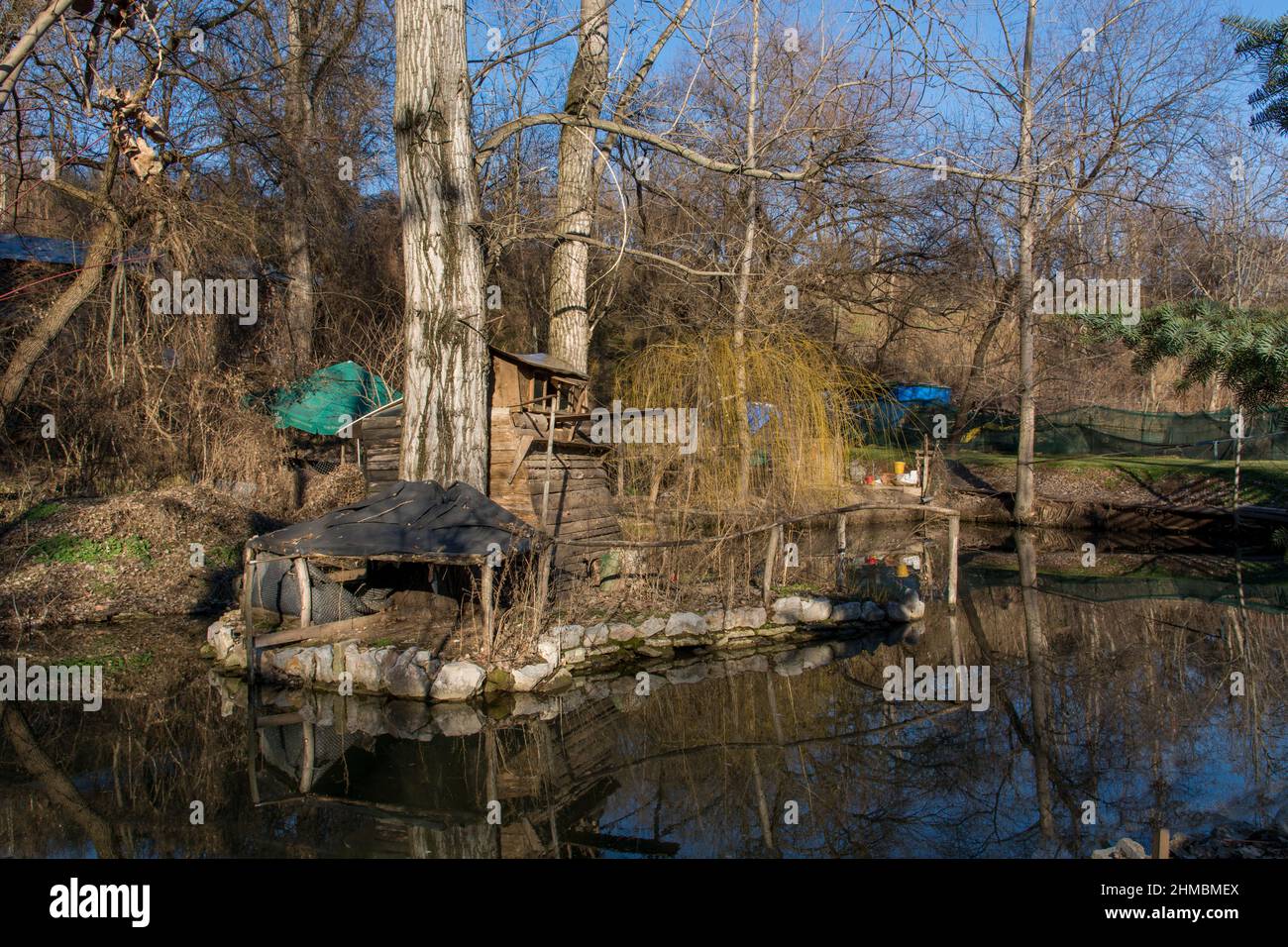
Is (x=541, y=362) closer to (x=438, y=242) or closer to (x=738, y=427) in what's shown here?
(x=438, y=242)

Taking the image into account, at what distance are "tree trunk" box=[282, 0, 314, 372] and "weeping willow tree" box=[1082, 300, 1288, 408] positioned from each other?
1622 centimetres

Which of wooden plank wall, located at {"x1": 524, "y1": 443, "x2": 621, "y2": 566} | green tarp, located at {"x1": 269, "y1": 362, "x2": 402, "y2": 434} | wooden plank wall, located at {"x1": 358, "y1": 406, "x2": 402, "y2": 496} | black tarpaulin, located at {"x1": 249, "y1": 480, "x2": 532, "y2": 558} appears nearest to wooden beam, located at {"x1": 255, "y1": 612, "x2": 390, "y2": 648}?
black tarpaulin, located at {"x1": 249, "y1": 480, "x2": 532, "y2": 558}

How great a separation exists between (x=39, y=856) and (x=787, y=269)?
14782mm

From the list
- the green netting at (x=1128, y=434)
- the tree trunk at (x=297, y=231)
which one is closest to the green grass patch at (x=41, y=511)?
the tree trunk at (x=297, y=231)

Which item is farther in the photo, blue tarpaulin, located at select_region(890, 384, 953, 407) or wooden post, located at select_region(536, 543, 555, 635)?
blue tarpaulin, located at select_region(890, 384, 953, 407)

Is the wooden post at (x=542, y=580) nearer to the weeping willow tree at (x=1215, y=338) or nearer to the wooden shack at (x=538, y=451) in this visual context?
the wooden shack at (x=538, y=451)

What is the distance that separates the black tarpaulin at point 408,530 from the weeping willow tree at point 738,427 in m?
4.39

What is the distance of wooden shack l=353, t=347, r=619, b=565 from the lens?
504 inches

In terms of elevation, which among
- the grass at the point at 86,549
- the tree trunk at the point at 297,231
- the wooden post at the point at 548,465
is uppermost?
the tree trunk at the point at 297,231

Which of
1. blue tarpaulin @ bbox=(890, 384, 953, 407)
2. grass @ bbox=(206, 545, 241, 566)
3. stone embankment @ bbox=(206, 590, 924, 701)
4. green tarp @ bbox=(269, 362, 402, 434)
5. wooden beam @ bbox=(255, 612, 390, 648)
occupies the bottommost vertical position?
stone embankment @ bbox=(206, 590, 924, 701)

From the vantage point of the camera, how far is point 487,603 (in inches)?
383

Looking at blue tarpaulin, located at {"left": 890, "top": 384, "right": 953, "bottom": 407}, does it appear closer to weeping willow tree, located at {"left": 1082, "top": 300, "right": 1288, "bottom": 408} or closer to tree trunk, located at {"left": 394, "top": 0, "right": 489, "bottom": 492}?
tree trunk, located at {"left": 394, "top": 0, "right": 489, "bottom": 492}

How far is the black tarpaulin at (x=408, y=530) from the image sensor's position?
975 centimetres

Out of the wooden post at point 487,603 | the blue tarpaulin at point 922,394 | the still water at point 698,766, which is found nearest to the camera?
the still water at point 698,766
